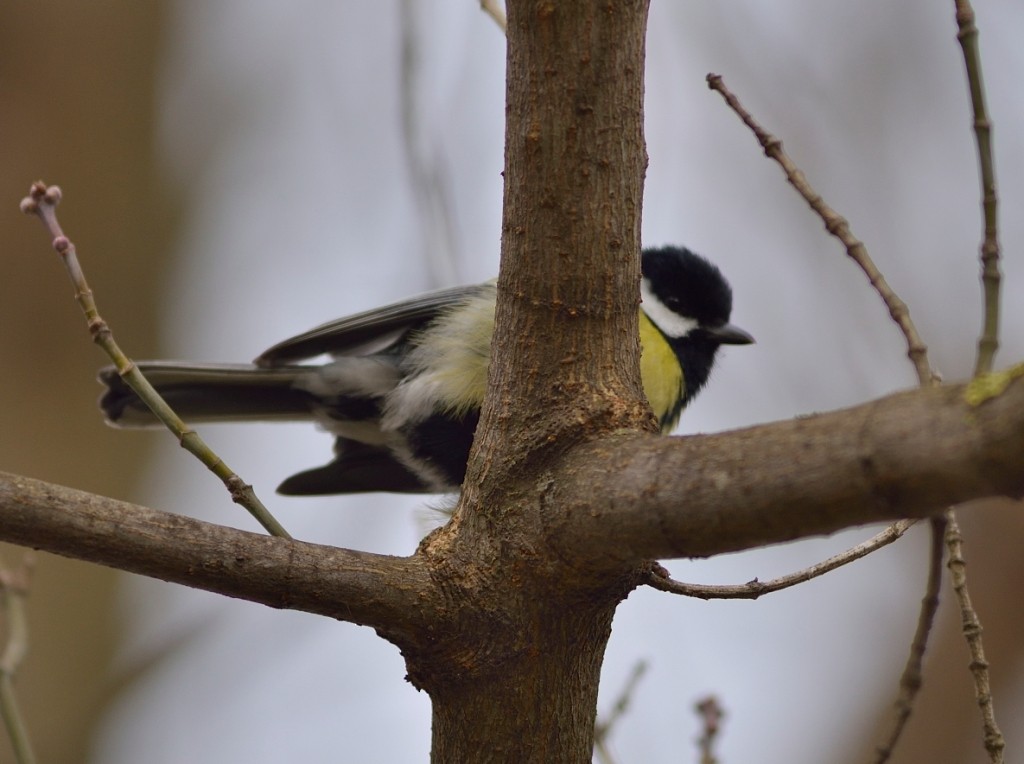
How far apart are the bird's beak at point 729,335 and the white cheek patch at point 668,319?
59 millimetres

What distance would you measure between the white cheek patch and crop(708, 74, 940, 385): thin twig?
1457mm

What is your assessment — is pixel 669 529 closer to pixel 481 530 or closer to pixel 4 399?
pixel 481 530

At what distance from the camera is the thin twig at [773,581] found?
154cm

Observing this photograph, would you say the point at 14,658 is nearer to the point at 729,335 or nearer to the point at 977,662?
the point at 977,662

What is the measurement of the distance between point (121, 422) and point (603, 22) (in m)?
2.08

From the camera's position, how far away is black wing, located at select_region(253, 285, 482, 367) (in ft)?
9.38

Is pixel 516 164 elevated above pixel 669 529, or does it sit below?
above

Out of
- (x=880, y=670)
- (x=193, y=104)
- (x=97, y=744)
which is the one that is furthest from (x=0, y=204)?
(x=880, y=670)

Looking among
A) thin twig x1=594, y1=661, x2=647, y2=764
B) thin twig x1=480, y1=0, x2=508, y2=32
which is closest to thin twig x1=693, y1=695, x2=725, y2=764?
thin twig x1=594, y1=661, x2=647, y2=764

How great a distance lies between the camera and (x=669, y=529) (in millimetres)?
1177

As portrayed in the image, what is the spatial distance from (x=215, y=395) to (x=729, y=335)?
1.58 meters

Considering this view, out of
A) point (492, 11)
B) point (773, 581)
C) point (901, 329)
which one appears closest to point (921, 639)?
point (773, 581)

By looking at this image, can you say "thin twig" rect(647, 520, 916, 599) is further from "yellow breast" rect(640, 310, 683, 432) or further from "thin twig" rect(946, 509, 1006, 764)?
"yellow breast" rect(640, 310, 683, 432)

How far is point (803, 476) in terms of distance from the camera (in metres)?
1.01
